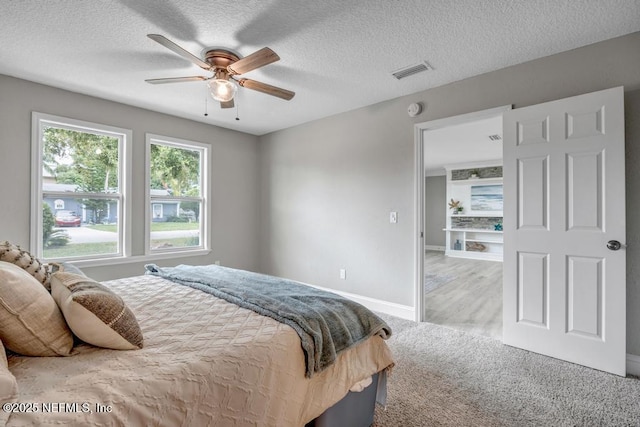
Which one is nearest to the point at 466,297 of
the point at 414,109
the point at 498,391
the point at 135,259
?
the point at 498,391

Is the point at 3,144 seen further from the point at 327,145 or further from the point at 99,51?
the point at 327,145

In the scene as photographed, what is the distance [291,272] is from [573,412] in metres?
3.44

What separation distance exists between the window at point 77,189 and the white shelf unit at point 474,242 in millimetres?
7674

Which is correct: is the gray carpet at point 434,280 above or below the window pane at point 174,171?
below

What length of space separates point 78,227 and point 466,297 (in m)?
4.99

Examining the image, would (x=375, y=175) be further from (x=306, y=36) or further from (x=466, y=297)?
(x=466, y=297)

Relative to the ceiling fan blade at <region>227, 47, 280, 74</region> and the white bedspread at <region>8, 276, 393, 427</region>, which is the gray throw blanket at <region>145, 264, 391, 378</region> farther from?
the ceiling fan blade at <region>227, 47, 280, 74</region>

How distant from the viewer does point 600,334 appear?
7.07 ft

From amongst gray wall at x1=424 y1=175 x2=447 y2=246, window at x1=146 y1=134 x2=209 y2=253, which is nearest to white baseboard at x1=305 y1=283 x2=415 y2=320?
window at x1=146 y1=134 x2=209 y2=253

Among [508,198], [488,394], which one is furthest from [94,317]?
[508,198]

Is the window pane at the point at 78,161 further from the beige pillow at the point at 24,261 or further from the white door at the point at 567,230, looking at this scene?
the white door at the point at 567,230

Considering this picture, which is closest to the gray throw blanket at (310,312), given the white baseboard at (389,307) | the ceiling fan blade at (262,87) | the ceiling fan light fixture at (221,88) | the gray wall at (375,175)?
the ceiling fan light fixture at (221,88)

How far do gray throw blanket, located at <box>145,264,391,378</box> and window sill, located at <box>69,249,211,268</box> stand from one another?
198 cm

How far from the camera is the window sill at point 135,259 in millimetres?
3276
